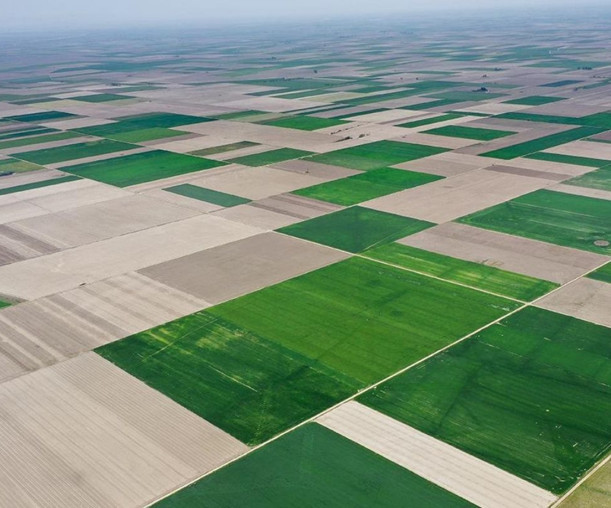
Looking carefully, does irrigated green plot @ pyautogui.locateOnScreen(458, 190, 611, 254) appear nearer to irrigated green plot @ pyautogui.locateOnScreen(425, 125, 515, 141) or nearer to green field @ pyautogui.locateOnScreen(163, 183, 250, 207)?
green field @ pyautogui.locateOnScreen(163, 183, 250, 207)

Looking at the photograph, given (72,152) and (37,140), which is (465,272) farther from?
(37,140)

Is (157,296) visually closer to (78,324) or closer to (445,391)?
(78,324)

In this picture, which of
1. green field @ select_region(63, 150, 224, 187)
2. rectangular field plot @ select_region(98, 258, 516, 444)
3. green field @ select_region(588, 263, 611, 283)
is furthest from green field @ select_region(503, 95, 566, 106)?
rectangular field plot @ select_region(98, 258, 516, 444)

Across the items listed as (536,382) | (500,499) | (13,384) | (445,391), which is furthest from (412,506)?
A: (13,384)

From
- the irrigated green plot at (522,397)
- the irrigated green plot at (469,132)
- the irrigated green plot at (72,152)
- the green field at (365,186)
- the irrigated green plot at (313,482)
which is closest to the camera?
the irrigated green plot at (313,482)

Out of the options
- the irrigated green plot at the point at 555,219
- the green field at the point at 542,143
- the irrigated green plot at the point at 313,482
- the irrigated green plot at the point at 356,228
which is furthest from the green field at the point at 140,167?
the irrigated green plot at the point at 313,482

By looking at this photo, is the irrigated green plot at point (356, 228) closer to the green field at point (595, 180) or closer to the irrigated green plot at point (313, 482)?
the green field at point (595, 180)

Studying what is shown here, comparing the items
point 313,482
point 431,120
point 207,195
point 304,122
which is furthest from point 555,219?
point 304,122
